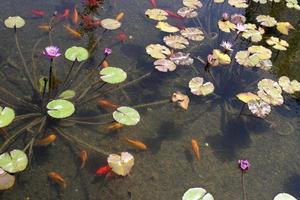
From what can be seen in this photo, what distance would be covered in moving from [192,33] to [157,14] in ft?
1.45

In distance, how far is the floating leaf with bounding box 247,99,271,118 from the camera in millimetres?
3289

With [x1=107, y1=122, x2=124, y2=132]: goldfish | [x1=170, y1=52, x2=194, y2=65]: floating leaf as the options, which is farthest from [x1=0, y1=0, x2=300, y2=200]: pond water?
[x1=170, y1=52, x2=194, y2=65]: floating leaf

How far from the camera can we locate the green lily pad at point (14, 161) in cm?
262

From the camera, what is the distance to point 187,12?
167 inches

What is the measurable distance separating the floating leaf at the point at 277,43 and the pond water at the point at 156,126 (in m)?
0.11

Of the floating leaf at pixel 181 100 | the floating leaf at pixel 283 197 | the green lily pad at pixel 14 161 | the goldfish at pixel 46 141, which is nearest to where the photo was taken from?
the green lily pad at pixel 14 161

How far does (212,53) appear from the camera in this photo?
396 centimetres

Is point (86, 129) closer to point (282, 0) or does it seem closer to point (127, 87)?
point (127, 87)

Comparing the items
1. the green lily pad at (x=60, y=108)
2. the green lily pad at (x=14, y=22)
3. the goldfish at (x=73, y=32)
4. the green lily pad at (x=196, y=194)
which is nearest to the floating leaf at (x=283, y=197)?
the green lily pad at (x=196, y=194)

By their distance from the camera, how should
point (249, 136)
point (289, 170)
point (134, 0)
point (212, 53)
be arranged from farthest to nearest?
point (134, 0)
point (212, 53)
point (249, 136)
point (289, 170)

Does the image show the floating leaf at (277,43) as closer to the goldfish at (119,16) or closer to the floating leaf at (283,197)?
the goldfish at (119,16)

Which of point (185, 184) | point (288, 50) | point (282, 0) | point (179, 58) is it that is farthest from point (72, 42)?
point (282, 0)

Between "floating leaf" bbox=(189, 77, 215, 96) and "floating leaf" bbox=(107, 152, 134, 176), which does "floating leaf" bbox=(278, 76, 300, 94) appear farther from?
"floating leaf" bbox=(107, 152, 134, 176)

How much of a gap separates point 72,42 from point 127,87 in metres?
0.77
